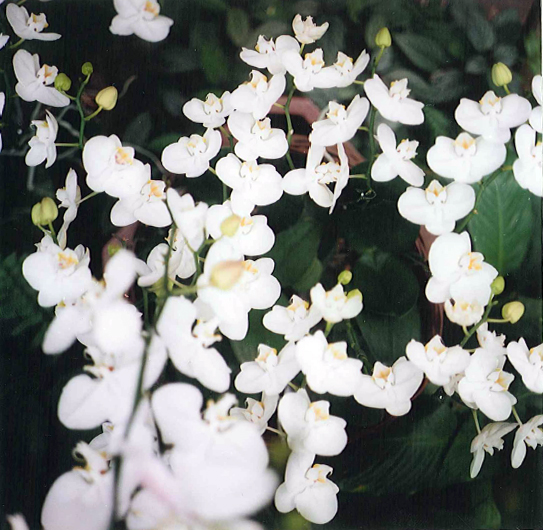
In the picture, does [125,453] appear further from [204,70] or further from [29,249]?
[204,70]

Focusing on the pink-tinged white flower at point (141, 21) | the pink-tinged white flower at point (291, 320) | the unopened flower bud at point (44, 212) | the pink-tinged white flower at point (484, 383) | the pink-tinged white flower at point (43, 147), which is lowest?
the pink-tinged white flower at point (484, 383)

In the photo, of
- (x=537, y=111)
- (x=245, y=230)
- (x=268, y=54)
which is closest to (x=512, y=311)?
(x=537, y=111)

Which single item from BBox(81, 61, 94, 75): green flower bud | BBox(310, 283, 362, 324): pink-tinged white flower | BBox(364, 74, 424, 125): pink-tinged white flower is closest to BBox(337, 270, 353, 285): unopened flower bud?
BBox(310, 283, 362, 324): pink-tinged white flower

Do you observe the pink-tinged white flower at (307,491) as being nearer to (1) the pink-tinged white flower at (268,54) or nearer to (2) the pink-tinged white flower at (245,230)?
(2) the pink-tinged white flower at (245,230)

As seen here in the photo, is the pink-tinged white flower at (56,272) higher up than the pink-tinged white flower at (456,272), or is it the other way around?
the pink-tinged white flower at (56,272)

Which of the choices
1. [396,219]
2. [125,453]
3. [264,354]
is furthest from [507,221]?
[125,453]

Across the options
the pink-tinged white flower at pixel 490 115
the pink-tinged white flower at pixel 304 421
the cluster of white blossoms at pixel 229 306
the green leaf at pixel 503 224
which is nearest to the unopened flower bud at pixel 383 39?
the cluster of white blossoms at pixel 229 306
